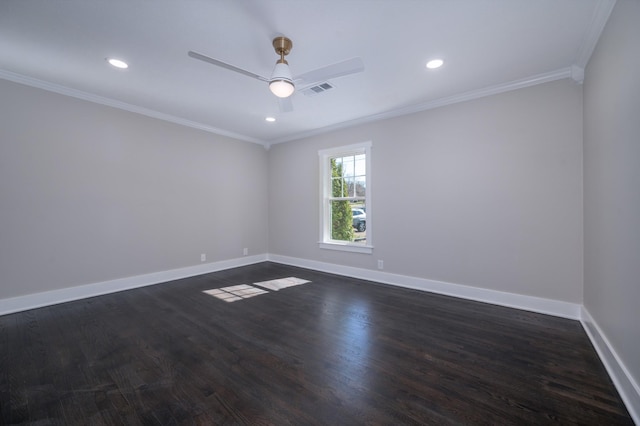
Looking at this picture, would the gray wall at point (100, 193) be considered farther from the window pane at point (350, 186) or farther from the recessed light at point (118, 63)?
the window pane at point (350, 186)

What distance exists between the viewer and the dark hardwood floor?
153 cm

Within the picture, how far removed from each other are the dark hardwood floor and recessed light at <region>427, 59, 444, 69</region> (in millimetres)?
2655

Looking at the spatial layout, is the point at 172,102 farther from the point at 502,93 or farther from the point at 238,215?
the point at 502,93

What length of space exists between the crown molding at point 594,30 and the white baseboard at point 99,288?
554cm

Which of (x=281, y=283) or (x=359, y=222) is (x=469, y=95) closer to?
(x=359, y=222)

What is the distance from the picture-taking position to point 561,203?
2820mm

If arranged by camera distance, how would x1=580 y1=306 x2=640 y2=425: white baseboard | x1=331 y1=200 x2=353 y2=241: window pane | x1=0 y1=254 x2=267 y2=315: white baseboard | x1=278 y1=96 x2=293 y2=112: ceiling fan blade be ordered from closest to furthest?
x1=580 y1=306 x2=640 y2=425: white baseboard, x1=278 y1=96 x2=293 y2=112: ceiling fan blade, x1=0 y1=254 x2=267 y2=315: white baseboard, x1=331 y1=200 x2=353 y2=241: window pane

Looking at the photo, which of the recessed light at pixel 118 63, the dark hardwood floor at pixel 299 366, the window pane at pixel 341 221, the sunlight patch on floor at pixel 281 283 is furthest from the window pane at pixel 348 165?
the recessed light at pixel 118 63

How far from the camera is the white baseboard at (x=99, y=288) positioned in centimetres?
297

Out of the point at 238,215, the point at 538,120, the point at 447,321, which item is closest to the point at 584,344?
the point at 447,321

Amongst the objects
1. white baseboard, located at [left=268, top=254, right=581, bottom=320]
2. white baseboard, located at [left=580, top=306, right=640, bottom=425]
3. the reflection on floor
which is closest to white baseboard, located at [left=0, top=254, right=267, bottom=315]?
the reflection on floor

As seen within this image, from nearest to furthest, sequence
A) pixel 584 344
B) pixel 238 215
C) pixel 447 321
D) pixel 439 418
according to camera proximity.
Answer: pixel 439 418, pixel 584 344, pixel 447 321, pixel 238 215

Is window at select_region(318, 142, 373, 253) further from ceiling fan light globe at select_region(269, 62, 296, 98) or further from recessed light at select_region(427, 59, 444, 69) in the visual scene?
ceiling fan light globe at select_region(269, 62, 296, 98)

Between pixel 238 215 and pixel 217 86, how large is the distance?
2.71 metres
